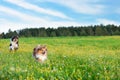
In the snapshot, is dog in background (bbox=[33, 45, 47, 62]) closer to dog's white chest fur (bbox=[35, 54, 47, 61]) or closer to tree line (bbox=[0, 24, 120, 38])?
dog's white chest fur (bbox=[35, 54, 47, 61])

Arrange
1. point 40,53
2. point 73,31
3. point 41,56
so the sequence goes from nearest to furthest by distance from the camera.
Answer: point 41,56
point 40,53
point 73,31

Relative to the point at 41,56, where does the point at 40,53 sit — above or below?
above

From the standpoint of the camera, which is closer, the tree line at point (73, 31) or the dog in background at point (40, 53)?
the dog in background at point (40, 53)

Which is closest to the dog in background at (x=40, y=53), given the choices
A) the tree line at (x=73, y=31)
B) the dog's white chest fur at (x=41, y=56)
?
the dog's white chest fur at (x=41, y=56)

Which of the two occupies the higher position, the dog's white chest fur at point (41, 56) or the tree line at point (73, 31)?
the dog's white chest fur at point (41, 56)

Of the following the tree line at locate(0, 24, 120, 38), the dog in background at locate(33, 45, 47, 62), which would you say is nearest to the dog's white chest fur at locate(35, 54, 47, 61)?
the dog in background at locate(33, 45, 47, 62)

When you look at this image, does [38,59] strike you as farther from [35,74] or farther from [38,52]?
[35,74]

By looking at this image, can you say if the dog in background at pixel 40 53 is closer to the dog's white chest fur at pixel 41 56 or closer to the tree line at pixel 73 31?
the dog's white chest fur at pixel 41 56

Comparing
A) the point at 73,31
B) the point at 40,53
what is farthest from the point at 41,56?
the point at 73,31

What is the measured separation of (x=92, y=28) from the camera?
12588 cm

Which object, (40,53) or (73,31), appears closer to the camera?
(40,53)

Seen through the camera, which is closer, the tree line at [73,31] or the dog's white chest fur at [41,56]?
the dog's white chest fur at [41,56]

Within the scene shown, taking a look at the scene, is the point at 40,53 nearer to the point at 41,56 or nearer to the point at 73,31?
the point at 41,56

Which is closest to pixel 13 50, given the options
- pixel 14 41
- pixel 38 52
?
pixel 14 41
